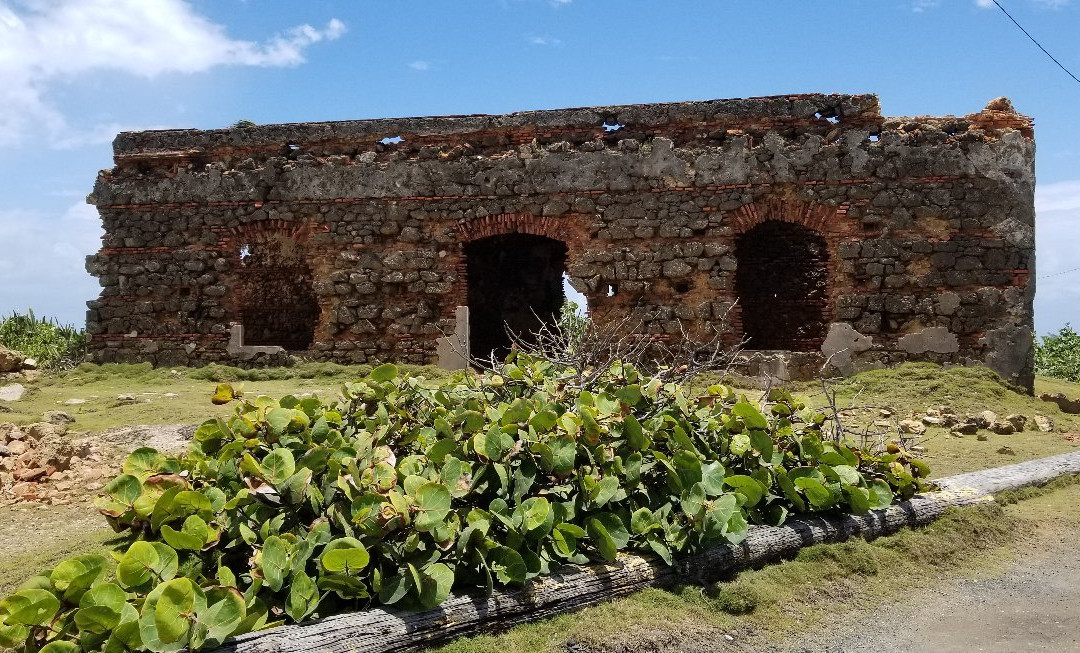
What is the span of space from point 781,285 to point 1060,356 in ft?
23.6

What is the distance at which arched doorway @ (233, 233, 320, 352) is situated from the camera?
12211mm

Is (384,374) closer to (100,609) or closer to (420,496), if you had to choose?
(420,496)

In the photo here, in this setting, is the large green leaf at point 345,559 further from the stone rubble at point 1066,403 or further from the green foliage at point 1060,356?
the green foliage at point 1060,356

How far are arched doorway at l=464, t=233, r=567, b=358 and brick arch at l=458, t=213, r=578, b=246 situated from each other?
6.87 feet

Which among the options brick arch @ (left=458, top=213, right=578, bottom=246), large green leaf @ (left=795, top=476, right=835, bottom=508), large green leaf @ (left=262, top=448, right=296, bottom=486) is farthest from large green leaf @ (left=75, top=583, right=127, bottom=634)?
brick arch @ (left=458, top=213, right=578, bottom=246)

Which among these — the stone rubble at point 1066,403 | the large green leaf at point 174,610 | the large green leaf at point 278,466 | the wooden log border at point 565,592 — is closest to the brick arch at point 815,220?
the stone rubble at point 1066,403

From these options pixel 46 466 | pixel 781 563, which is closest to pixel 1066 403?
pixel 781 563

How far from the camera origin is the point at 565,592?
11.3ft

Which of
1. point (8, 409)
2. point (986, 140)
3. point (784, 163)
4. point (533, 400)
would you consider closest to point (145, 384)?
point (8, 409)

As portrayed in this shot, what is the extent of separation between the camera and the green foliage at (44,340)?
1243 centimetres

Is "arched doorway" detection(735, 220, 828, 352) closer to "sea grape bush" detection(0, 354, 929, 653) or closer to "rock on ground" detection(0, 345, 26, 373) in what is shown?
"sea grape bush" detection(0, 354, 929, 653)

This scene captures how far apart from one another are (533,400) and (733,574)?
Result: 4.26 feet

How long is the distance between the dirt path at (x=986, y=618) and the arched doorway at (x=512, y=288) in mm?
9039

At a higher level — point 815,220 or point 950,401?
point 815,220
